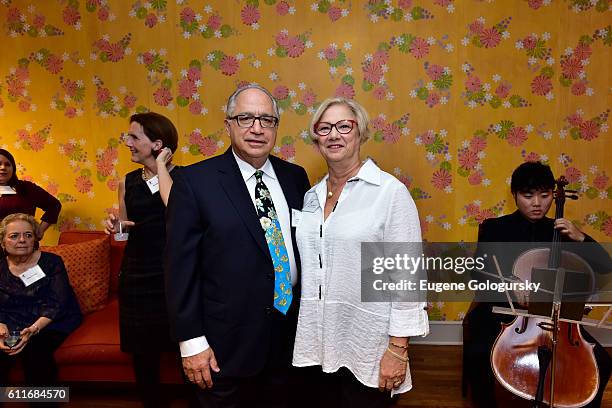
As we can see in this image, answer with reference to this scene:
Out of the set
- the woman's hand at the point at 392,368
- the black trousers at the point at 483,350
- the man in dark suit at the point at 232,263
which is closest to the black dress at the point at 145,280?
the man in dark suit at the point at 232,263

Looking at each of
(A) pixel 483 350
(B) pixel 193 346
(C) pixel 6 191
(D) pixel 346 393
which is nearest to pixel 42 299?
(C) pixel 6 191

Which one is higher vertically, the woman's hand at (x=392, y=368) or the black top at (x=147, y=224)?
the black top at (x=147, y=224)

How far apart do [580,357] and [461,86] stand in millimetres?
1888

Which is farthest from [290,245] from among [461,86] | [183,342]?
[461,86]

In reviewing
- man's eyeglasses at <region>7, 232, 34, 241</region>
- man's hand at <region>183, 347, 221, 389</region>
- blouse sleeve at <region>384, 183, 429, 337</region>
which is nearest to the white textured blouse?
blouse sleeve at <region>384, 183, 429, 337</region>

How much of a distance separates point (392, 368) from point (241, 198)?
75 cm

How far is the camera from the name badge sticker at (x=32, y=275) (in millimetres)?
2365

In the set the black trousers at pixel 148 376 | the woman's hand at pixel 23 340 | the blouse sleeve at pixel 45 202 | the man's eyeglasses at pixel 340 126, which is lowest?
the black trousers at pixel 148 376

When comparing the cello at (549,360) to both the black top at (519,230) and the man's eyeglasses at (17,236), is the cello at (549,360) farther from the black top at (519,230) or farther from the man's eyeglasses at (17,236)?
the man's eyeglasses at (17,236)

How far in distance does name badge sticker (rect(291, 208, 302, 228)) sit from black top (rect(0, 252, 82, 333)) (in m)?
1.66

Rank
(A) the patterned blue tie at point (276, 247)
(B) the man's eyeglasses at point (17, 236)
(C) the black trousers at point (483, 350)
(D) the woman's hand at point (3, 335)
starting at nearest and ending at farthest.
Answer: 1. (A) the patterned blue tie at point (276, 247)
2. (C) the black trousers at point (483, 350)
3. (D) the woman's hand at point (3, 335)
4. (B) the man's eyeglasses at point (17, 236)

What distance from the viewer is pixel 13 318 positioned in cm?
235

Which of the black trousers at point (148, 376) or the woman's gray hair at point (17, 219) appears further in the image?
the woman's gray hair at point (17, 219)

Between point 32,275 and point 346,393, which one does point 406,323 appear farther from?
point 32,275
